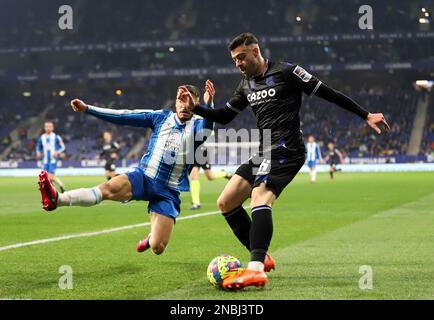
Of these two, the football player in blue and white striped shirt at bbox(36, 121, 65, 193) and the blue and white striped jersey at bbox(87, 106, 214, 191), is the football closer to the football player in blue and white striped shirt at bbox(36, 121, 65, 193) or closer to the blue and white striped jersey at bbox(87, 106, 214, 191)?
the blue and white striped jersey at bbox(87, 106, 214, 191)

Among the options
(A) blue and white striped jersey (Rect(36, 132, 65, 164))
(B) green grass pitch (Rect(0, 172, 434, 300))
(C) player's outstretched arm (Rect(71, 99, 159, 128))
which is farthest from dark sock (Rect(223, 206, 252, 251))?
(A) blue and white striped jersey (Rect(36, 132, 65, 164))

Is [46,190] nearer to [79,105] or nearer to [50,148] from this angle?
[79,105]

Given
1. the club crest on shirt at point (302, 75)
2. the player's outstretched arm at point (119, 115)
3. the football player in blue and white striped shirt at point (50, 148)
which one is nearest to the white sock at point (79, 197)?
the player's outstretched arm at point (119, 115)

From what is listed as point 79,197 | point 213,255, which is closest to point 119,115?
point 79,197

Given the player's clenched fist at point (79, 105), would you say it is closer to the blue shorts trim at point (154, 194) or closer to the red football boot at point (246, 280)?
the blue shorts trim at point (154, 194)

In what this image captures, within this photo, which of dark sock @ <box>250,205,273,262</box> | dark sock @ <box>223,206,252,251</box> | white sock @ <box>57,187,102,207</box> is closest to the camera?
dark sock @ <box>250,205,273,262</box>

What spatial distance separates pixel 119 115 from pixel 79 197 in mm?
1161

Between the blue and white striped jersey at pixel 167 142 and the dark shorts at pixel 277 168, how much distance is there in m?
1.25

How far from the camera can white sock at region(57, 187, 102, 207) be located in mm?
7141

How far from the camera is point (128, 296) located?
616 cm

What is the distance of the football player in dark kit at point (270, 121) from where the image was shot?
6.82 meters

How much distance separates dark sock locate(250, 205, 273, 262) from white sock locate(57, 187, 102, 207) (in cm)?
170
